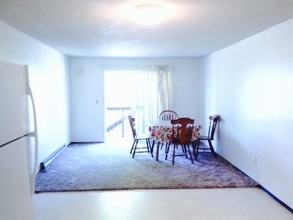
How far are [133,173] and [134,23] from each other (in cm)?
237

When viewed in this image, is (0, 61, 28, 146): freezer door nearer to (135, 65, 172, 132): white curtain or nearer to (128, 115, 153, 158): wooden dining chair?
(128, 115, 153, 158): wooden dining chair

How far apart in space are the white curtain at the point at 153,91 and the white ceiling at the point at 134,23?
219 cm

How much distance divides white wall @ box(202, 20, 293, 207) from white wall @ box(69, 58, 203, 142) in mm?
1600

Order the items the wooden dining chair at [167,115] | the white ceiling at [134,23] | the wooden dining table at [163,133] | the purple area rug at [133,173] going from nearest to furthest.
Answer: the white ceiling at [134,23] < the purple area rug at [133,173] < the wooden dining table at [163,133] < the wooden dining chair at [167,115]

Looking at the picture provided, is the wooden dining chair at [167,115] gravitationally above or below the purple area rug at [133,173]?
above

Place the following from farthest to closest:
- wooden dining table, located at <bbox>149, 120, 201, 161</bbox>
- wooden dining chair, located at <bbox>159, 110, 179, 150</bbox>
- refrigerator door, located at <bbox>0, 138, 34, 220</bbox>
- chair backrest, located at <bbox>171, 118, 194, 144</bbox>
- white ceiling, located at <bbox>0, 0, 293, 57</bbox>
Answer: wooden dining chair, located at <bbox>159, 110, 179, 150</bbox>
wooden dining table, located at <bbox>149, 120, 201, 161</bbox>
chair backrest, located at <bbox>171, 118, 194, 144</bbox>
white ceiling, located at <bbox>0, 0, 293, 57</bbox>
refrigerator door, located at <bbox>0, 138, 34, 220</bbox>

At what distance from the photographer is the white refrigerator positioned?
168 cm

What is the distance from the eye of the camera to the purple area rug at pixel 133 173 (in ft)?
12.3

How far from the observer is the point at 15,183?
1.84 metres

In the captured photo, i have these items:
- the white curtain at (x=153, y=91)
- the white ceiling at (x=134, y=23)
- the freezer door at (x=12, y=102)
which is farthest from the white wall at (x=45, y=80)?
the white curtain at (x=153, y=91)

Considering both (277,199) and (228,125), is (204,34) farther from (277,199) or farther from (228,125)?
(277,199)

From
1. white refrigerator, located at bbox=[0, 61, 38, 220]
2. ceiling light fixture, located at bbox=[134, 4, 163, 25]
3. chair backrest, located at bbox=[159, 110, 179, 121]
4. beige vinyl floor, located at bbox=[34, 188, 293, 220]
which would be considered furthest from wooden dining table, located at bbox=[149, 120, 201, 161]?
white refrigerator, located at bbox=[0, 61, 38, 220]

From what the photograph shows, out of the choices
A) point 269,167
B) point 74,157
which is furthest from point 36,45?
point 269,167

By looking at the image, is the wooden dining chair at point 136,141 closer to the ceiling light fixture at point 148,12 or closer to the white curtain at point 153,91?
the white curtain at point 153,91
